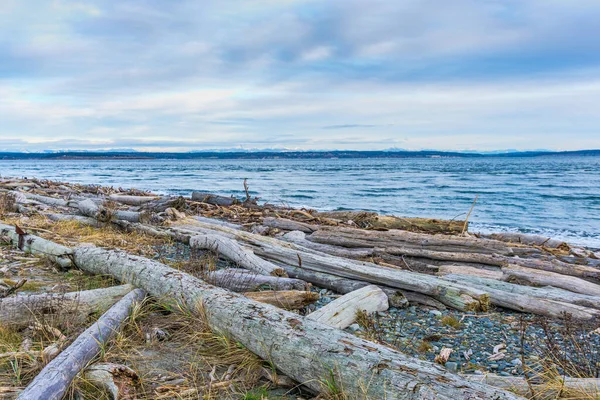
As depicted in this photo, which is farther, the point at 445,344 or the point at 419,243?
the point at 419,243

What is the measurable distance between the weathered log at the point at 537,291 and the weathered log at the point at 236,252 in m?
2.62

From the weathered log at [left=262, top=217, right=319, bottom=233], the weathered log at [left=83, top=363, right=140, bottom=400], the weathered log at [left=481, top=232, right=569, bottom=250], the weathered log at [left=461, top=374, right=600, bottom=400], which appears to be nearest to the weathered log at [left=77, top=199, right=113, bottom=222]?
the weathered log at [left=262, top=217, right=319, bottom=233]

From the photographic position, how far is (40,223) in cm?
930

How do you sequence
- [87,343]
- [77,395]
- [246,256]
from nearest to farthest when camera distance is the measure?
[77,395] < [87,343] < [246,256]

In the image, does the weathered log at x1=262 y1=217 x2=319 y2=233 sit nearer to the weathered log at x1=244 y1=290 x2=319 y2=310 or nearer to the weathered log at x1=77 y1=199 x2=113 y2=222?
the weathered log at x1=77 y1=199 x2=113 y2=222

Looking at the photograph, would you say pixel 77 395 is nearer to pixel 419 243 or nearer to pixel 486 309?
pixel 486 309

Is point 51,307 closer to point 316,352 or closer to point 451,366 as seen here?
point 316,352

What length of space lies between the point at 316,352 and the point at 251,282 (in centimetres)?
260

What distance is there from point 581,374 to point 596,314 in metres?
2.16

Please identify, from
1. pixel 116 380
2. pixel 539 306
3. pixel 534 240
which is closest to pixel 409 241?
pixel 539 306

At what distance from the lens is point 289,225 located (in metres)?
10.9

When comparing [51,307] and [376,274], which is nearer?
[51,307]

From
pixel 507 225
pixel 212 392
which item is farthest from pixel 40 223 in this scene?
pixel 507 225

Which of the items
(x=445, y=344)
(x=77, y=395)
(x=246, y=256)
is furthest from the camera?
(x=246, y=256)
